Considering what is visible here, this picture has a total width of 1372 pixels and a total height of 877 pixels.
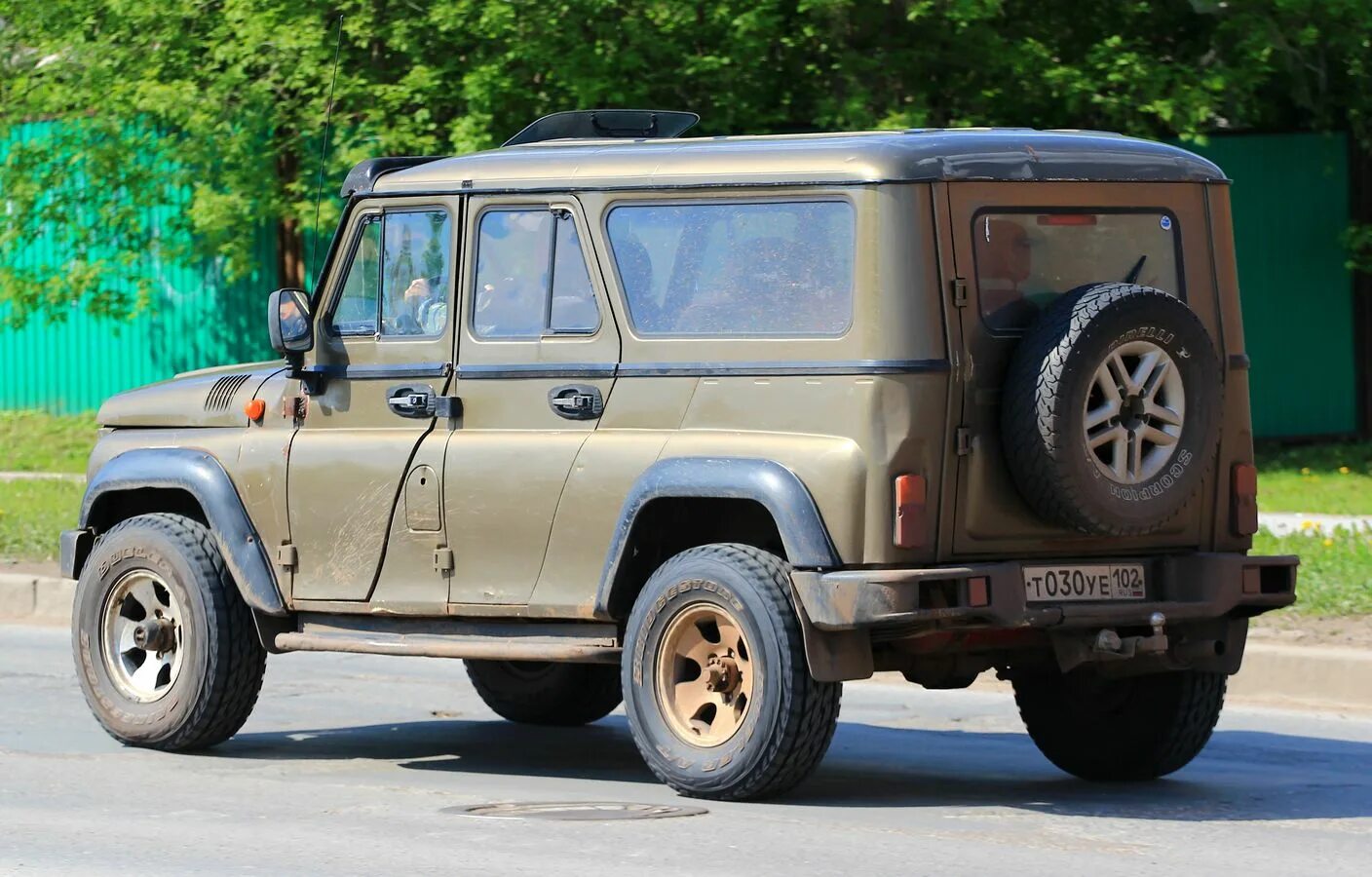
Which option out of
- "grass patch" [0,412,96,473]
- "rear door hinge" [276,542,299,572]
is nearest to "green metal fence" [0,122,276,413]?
"grass patch" [0,412,96,473]

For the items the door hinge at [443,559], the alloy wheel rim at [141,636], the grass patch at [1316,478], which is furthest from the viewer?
→ the grass patch at [1316,478]

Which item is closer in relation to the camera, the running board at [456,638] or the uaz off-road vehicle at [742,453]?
the uaz off-road vehicle at [742,453]

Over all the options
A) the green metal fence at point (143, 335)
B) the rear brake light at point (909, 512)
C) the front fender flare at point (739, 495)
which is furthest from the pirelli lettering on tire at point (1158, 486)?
the green metal fence at point (143, 335)

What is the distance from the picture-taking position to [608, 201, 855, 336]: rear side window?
7.17 metres

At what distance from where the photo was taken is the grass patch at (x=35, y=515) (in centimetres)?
1450

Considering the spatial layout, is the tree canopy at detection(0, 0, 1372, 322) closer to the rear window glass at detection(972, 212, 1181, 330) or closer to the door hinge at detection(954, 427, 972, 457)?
the rear window glass at detection(972, 212, 1181, 330)

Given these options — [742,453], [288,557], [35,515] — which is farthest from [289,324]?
[35,515]

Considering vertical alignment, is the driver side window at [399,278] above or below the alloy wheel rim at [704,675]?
above

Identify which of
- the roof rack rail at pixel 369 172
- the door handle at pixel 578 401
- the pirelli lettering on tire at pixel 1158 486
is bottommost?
the pirelli lettering on tire at pixel 1158 486

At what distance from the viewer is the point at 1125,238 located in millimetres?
7484

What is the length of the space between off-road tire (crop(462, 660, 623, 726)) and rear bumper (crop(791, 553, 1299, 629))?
253 centimetres

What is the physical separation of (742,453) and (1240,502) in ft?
5.55

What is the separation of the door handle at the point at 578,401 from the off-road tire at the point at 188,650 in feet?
5.10

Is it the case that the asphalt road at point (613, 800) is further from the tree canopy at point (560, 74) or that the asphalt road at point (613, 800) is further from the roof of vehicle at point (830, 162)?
the tree canopy at point (560, 74)
